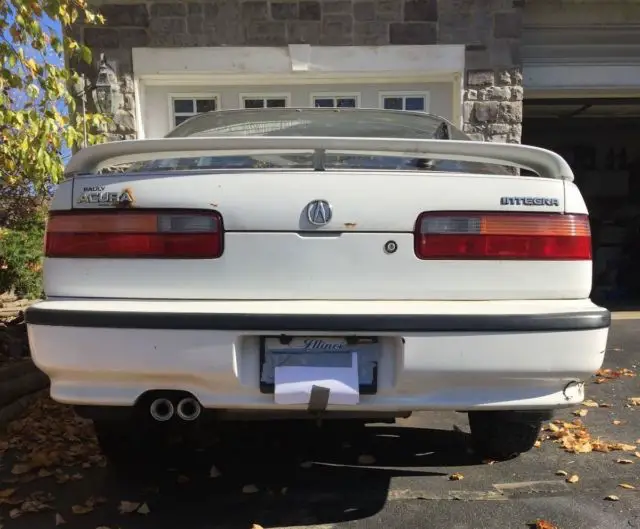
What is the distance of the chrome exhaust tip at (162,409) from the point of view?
7.34 ft

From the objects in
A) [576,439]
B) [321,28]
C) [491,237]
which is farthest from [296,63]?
[491,237]

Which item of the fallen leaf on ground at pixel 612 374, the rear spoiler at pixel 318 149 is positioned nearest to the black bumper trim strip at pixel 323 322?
the rear spoiler at pixel 318 149

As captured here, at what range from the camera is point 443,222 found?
219cm

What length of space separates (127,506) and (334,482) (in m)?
0.89

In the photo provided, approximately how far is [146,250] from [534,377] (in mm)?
1408

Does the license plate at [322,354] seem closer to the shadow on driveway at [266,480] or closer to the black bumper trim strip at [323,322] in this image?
the black bumper trim strip at [323,322]

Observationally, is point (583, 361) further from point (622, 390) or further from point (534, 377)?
point (622, 390)

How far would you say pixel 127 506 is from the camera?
2559 mm

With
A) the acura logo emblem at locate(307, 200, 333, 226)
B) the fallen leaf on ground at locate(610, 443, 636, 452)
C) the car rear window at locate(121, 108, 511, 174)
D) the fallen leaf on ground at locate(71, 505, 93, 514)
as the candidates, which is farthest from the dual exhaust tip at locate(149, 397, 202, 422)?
the fallen leaf on ground at locate(610, 443, 636, 452)

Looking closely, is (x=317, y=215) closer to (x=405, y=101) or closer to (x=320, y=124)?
(x=320, y=124)

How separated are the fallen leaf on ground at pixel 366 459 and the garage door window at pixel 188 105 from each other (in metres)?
4.50

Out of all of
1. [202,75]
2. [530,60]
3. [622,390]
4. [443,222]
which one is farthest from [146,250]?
[530,60]

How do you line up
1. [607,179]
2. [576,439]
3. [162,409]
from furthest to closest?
1. [607,179]
2. [576,439]
3. [162,409]

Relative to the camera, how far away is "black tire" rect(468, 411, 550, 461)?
A: 110 inches
